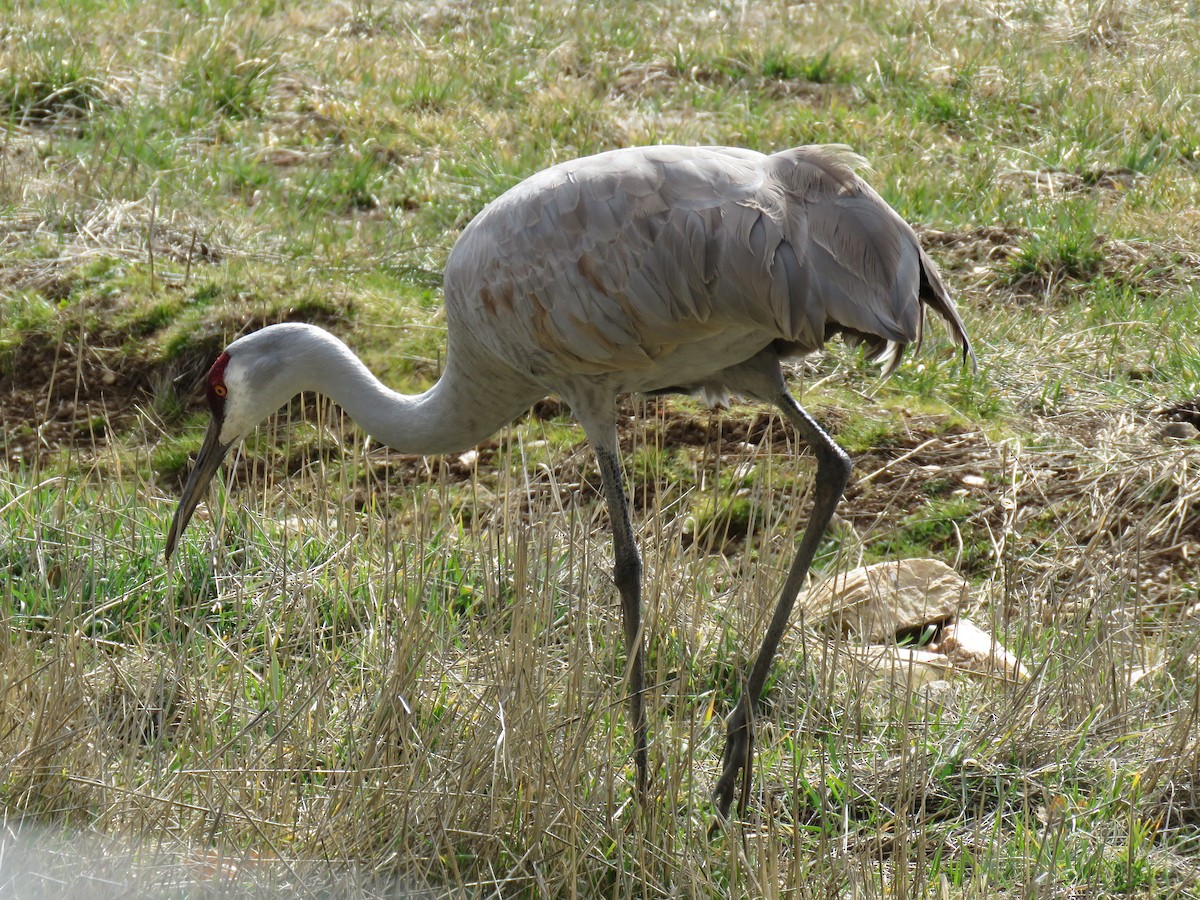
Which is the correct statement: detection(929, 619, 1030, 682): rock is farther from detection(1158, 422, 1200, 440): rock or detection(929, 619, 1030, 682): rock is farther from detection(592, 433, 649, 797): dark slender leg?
detection(1158, 422, 1200, 440): rock

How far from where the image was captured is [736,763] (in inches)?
146

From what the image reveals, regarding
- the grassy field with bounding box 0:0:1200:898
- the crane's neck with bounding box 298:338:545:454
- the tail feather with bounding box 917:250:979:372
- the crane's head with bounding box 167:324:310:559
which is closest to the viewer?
the grassy field with bounding box 0:0:1200:898

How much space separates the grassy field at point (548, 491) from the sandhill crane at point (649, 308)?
244mm

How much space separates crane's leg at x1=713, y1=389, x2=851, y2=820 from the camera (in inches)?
143

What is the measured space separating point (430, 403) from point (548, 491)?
1138 mm

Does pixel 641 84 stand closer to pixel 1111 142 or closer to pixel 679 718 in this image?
pixel 1111 142

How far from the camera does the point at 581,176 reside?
150 inches

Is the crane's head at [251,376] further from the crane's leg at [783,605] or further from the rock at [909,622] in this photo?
the rock at [909,622]

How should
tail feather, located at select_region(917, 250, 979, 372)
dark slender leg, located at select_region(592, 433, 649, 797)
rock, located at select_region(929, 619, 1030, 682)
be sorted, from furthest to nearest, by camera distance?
rock, located at select_region(929, 619, 1030, 682), dark slender leg, located at select_region(592, 433, 649, 797), tail feather, located at select_region(917, 250, 979, 372)

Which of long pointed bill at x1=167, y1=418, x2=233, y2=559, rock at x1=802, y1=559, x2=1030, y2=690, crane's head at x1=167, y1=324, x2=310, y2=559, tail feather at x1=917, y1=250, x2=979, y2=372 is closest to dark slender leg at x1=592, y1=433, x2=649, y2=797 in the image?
rock at x1=802, y1=559, x2=1030, y2=690

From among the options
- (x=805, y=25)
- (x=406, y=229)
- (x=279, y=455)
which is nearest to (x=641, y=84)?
(x=805, y=25)

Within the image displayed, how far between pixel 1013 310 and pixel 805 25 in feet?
11.4

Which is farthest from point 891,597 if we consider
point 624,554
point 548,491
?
point 548,491

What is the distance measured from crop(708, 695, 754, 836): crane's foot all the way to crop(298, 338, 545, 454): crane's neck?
1084mm
